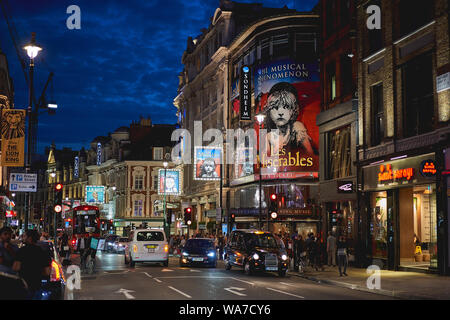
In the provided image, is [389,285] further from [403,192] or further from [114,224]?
[114,224]

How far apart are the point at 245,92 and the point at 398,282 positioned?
99.6ft

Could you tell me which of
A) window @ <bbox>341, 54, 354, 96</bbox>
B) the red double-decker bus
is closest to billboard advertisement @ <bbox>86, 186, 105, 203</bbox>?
the red double-decker bus

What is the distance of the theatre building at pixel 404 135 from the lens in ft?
77.0

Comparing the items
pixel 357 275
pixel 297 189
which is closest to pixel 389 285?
pixel 357 275

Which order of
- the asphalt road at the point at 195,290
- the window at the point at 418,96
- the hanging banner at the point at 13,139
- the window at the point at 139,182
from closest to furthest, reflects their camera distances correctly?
the asphalt road at the point at 195,290, the hanging banner at the point at 13,139, the window at the point at 418,96, the window at the point at 139,182

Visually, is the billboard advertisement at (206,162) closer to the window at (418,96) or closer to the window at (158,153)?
the window at (418,96)

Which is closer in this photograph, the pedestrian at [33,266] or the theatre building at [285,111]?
the pedestrian at [33,266]

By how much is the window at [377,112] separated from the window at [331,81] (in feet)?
17.7

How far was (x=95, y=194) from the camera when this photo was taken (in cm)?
8825

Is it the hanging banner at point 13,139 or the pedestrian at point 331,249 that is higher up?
the hanging banner at point 13,139

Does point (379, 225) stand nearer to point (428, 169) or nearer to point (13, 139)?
point (428, 169)

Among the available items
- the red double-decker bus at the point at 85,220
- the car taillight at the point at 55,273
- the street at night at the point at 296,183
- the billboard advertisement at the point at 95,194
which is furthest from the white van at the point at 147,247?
the billboard advertisement at the point at 95,194

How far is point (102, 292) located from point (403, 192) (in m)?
15.1

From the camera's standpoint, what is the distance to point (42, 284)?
11.4 metres
